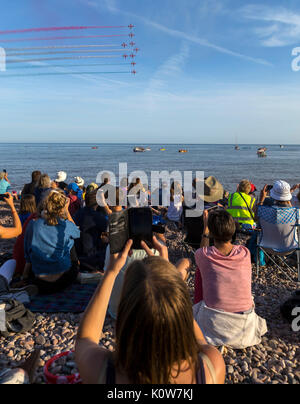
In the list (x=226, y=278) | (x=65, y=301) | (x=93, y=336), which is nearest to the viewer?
(x=93, y=336)

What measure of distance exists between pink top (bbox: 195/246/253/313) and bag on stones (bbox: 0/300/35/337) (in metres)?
2.33

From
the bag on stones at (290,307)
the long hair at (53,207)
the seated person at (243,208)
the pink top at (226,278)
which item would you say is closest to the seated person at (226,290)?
the pink top at (226,278)

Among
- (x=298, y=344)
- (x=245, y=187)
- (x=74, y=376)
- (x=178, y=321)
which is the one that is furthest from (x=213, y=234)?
(x=245, y=187)

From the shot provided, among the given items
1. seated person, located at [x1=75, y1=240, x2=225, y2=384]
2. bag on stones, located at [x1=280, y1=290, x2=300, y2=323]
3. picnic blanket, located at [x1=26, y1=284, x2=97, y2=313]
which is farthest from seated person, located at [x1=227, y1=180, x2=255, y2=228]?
seated person, located at [x1=75, y1=240, x2=225, y2=384]

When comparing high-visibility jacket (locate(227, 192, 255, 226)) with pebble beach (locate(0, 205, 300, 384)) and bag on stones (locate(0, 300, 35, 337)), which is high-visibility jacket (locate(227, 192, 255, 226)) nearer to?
pebble beach (locate(0, 205, 300, 384))

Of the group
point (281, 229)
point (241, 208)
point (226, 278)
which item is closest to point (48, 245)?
point (226, 278)

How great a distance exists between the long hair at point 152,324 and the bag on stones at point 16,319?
2969mm

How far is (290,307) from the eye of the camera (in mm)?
4102

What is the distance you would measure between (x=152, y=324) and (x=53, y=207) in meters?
3.64

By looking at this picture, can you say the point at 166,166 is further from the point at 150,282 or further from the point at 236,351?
the point at 150,282

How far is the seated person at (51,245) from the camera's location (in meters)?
4.48
